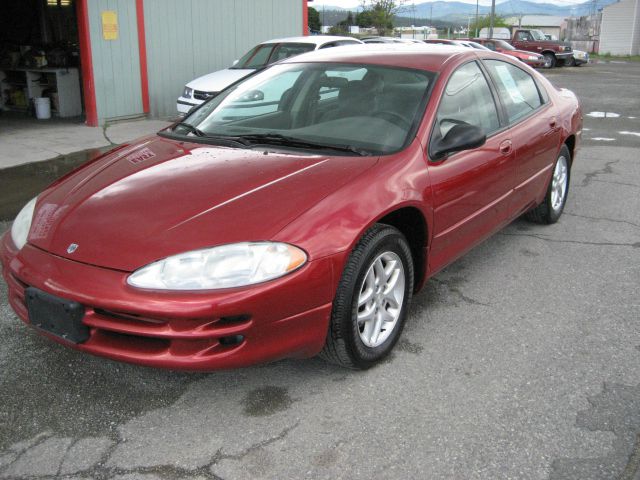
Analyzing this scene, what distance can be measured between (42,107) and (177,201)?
9634 millimetres

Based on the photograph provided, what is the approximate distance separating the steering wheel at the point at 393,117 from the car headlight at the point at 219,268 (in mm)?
1231

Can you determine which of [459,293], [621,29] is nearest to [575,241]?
[459,293]

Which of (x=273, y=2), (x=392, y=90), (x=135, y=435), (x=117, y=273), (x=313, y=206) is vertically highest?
(x=273, y=2)

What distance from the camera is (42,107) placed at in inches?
444

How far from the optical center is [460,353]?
10.8ft

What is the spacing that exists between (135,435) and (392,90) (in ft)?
7.42

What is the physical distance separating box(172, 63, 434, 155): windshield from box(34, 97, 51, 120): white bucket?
27.2 ft

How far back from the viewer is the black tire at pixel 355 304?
9.17ft

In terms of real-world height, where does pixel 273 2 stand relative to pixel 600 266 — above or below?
above

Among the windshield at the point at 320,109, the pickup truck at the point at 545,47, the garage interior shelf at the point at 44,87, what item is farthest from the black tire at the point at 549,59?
the windshield at the point at 320,109

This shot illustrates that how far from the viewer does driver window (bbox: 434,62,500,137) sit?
11.8 feet

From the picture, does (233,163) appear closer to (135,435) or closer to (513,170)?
(135,435)

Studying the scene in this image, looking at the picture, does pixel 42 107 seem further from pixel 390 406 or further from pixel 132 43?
pixel 390 406

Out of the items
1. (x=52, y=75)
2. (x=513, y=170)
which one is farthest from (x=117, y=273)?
(x=52, y=75)
